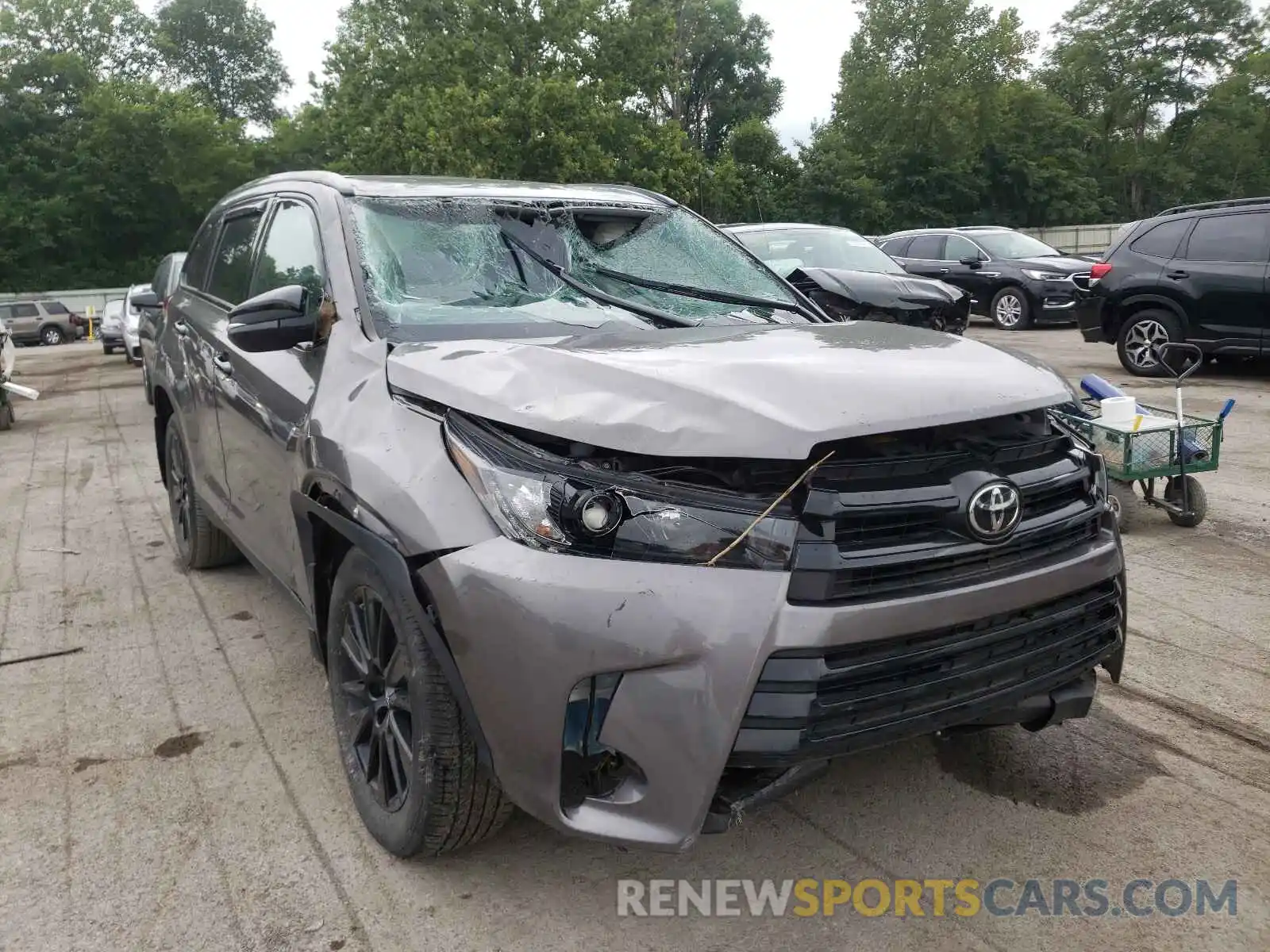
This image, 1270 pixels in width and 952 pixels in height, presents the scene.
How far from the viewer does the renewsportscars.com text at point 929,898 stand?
7.90 feet

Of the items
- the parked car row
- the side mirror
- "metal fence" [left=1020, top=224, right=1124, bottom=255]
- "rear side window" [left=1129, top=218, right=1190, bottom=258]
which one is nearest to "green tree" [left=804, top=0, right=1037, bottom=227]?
"metal fence" [left=1020, top=224, right=1124, bottom=255]

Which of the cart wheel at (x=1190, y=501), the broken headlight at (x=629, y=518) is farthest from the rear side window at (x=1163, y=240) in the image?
the broken headlight at (x=629, y=518)

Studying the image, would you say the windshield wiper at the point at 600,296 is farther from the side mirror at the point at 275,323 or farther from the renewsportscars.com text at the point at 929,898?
the renewsportscars.com text at the point at 929,898

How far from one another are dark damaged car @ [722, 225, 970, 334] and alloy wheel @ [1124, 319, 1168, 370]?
2238 millimetres

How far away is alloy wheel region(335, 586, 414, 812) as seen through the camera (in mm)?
2523

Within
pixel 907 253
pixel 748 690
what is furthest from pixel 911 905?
pixel 907 253

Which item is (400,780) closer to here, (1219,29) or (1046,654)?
(1046,654)

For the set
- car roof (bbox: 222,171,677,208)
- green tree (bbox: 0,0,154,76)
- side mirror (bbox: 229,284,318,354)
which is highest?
green tree (bbox: 0,0,154,76)

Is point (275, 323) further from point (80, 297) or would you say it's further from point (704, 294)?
point (80, 297)

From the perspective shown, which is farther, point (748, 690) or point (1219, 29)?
point (1219, 29)

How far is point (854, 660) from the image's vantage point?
6.70 ft

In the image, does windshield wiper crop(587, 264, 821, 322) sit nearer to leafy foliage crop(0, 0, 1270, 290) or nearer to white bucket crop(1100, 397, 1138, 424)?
white bucket crop(1100, 397, 1138, 424)

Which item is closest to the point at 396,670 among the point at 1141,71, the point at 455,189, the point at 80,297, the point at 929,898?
the point at 929,898

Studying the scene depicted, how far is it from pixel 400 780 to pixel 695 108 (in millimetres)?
58794
